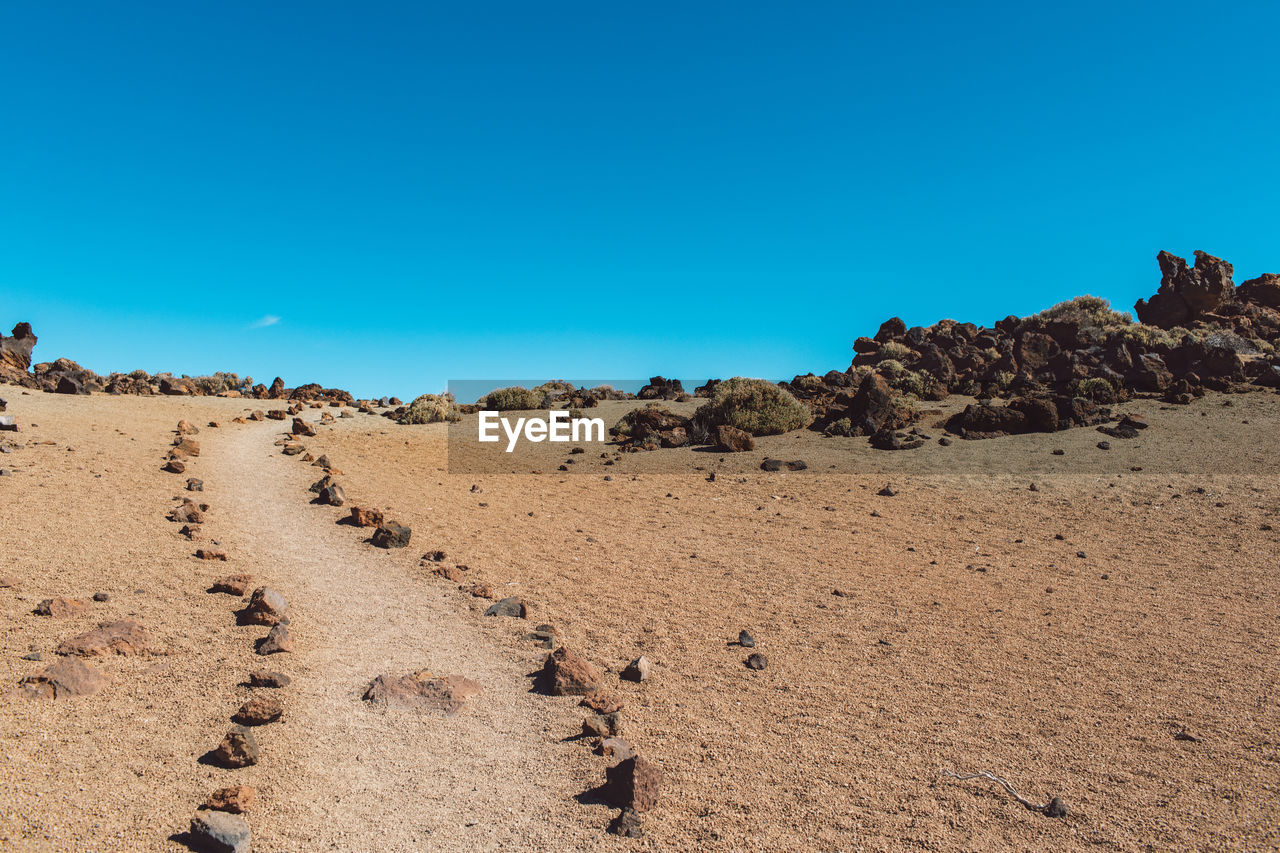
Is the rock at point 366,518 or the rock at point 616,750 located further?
the rock at point 366,518

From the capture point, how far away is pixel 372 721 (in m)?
5.13

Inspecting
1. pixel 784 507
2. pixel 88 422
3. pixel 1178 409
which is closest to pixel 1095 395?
pixel 1178 409

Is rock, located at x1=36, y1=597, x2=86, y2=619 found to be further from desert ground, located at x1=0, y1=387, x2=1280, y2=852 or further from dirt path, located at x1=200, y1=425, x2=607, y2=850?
dirt path, located at x1=200, y1=425, x2=607, y2=850

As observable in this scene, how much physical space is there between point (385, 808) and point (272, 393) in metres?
34.6

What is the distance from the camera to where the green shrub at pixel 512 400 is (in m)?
28.4

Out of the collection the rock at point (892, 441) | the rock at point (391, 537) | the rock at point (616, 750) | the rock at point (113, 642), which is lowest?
the rock at point (616, 750)

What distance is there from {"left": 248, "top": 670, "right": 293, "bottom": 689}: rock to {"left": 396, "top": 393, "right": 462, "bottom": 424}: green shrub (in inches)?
811

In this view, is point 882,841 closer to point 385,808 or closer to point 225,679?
point 385,808

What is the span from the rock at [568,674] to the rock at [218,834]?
7.97ft

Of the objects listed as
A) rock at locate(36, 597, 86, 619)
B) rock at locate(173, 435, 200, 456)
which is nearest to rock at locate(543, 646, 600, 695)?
rock at locate(36, 597, 86, 619)

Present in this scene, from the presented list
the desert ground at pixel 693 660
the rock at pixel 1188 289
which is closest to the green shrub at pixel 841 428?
the desert ground at pixel 693 660

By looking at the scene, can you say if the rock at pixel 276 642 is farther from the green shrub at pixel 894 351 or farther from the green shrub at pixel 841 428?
the green shrub at pixel 894 351

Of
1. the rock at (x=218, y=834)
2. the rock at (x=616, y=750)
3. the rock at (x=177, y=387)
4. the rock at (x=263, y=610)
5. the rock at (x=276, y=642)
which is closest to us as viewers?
the rock at (x=218, y=834)
